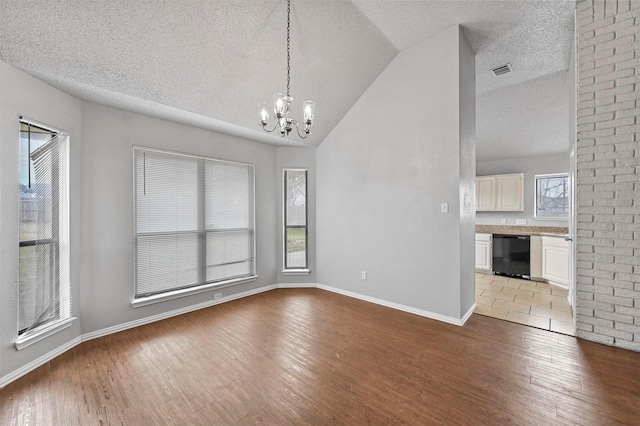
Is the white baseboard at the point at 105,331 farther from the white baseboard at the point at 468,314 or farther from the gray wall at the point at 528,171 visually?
the gray wall at the point at 528,171

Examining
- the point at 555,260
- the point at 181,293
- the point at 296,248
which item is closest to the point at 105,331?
the point at 181,293

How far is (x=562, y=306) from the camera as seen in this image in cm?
368

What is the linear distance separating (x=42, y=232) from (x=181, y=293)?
1.62m

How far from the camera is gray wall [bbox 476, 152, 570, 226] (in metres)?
5.41

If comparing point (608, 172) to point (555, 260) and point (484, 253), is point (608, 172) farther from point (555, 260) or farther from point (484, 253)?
point (484, 253)

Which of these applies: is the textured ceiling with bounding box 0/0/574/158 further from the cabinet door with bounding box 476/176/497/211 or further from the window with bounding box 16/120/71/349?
the cabinet door with bounding box 476/176/497/211

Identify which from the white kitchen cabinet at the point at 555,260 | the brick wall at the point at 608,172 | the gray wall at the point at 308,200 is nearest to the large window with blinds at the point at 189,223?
the gray wall at the point at 308,200

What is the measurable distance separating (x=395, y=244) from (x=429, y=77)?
2255 millimetres

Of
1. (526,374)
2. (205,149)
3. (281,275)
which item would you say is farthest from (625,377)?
(205,149)

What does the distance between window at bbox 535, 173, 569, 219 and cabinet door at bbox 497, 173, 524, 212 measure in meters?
0.32

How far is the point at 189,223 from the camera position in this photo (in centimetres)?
381

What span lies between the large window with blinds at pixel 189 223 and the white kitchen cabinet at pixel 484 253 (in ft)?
15.3

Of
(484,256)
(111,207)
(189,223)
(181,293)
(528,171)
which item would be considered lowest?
(181,293)

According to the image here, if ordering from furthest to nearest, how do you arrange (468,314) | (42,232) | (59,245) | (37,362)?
(468,314)
(59,245)
(42,232)
(37,362)
